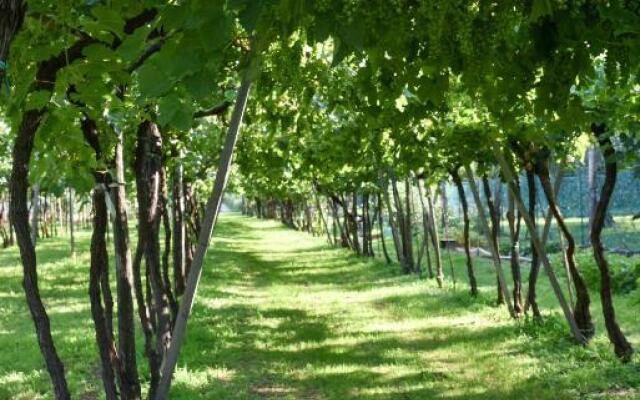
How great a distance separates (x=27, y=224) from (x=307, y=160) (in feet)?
24.7

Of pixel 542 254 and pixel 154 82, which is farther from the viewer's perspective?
pixel 542 254

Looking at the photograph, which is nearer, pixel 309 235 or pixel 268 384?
pixel 268 384

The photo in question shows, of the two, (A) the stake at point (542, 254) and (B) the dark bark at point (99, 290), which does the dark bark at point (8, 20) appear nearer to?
(B) the dark bark at point (99, 290)

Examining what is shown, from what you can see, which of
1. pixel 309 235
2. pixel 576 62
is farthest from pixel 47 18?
pixel 309 235

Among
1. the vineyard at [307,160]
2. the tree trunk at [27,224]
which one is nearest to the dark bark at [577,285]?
the vineyard at [307,160]

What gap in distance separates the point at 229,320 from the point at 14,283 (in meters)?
7.23

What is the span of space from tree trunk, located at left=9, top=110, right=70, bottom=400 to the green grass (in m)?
3.49

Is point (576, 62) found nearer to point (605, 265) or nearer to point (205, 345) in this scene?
point (605, 265)

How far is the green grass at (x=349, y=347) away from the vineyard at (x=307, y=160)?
0.05 meters

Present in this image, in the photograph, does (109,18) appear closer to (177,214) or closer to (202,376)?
(202,376)

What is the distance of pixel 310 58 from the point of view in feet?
19.9

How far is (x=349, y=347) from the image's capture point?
9445mm

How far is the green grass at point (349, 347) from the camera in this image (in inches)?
288

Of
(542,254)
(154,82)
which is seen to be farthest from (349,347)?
(154,82)
